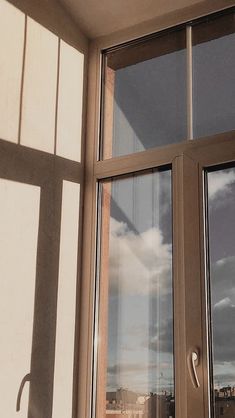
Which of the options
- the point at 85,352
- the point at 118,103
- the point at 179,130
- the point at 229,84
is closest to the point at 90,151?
the point at 118,103

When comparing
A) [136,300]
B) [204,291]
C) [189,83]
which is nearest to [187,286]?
[204,291]

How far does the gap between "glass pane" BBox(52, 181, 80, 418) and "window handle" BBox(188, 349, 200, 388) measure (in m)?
0.66

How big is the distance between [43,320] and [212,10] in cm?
198

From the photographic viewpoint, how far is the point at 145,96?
138 inches

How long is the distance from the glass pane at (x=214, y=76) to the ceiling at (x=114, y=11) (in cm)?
A: 22

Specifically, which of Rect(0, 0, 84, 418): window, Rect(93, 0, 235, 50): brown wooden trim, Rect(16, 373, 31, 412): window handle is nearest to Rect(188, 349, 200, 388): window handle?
Rect(0, 0, 84, 418): window

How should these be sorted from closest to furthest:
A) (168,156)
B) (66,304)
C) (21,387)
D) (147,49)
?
(21,387) < (66,304) < (168,156) < (147,49)

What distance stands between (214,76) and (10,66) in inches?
44.4

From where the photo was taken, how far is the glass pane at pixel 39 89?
3131 mm

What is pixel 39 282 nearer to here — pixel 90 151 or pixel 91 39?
pixel 90 151

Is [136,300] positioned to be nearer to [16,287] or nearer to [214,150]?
[16,287]

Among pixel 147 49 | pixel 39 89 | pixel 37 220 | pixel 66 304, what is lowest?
pixel 66 304

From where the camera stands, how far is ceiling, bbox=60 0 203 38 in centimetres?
349

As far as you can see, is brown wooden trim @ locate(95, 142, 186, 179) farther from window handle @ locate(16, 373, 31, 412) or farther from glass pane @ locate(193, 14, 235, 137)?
window handle @ locate(16, 373, 31, 412)
